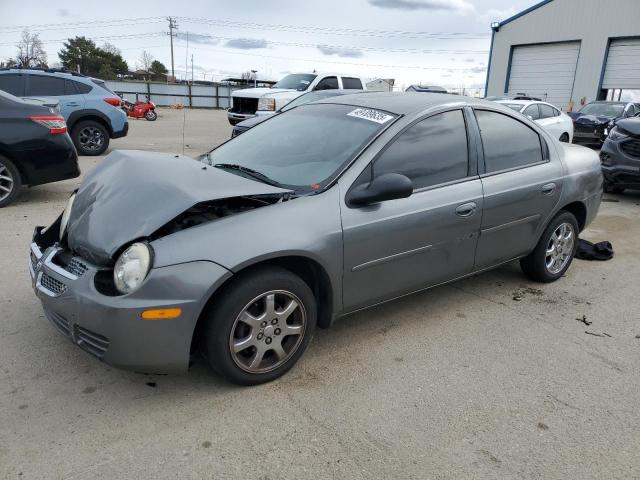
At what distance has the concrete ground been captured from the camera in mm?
2314

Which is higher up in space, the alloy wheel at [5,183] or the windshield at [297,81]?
the windshield at [297,81]

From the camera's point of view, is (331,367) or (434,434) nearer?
(434,434)

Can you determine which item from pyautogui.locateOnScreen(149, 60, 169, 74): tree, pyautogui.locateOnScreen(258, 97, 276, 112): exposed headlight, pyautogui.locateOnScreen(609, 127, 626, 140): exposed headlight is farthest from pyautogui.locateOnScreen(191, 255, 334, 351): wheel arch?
pyautogui.locateOnScreen(149, 60, 169, 74): tree

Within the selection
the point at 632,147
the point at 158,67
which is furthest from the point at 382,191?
the point at 158,67

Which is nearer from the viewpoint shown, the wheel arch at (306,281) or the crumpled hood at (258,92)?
the wheel arch at (306,281)

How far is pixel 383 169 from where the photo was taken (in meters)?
3.21

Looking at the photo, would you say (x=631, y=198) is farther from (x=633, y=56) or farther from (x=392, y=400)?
(x=633, y=56)

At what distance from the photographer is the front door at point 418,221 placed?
308cm

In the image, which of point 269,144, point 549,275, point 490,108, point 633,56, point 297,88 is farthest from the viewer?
point 633,56

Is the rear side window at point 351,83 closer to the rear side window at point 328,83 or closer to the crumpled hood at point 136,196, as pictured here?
the rear side window at point 328,83

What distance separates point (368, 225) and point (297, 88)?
1212 cm

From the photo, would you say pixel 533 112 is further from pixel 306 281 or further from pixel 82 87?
pixel 306 281

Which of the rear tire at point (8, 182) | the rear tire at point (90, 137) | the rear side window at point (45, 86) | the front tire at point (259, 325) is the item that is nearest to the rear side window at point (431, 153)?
the front tire at point (259, 325)

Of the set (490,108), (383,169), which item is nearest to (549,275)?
(490,108)
